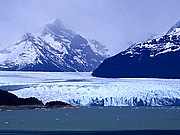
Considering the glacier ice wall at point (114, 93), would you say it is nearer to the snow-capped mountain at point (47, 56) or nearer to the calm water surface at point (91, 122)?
the calm water surface at point (91, 122)

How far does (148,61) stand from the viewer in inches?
4397

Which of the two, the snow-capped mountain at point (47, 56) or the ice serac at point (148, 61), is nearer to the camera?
the ice serac at point (148, 61)

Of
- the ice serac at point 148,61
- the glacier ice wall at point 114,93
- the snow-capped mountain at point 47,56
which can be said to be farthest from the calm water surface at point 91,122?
the snow-capped mountain at point 47,56

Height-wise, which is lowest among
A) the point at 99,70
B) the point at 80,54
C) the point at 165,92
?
the point at 165,92

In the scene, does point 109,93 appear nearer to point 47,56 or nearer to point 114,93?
point 114,93

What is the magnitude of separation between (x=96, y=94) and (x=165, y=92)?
22.1 feet

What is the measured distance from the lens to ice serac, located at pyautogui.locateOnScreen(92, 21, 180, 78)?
107 meters

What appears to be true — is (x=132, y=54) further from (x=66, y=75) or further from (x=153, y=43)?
(x=66, y=75)

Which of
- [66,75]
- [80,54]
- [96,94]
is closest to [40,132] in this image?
[96,94]

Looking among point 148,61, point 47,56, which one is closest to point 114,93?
point 148,61

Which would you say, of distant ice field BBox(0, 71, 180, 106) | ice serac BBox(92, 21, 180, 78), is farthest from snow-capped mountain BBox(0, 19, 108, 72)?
distant ice field BBox(0, 71, 180, 106)

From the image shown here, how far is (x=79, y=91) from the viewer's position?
6119cm

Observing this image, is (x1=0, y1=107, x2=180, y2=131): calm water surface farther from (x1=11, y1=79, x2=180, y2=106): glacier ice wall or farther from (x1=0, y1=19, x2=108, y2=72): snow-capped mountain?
(x1=0, y1=19, x2=108, y2=72): snow-capped mountain

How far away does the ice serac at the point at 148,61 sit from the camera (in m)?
107
